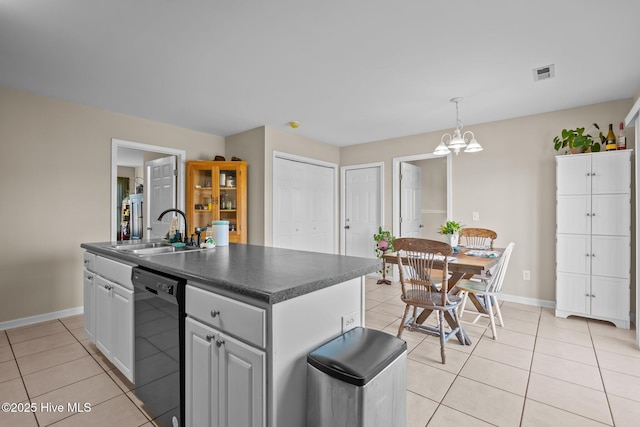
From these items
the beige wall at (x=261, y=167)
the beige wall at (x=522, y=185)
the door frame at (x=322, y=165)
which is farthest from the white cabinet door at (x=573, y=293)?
the beige wall at (x=261, y=167)

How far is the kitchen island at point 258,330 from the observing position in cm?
110

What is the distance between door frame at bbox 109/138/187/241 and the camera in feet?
12.3

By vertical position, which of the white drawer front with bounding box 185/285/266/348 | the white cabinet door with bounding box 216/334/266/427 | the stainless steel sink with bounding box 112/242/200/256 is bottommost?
the white cabinet door with bounding box 216/334/266/427

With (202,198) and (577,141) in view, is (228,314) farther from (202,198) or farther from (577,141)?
(577,141)

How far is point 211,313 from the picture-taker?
129cm

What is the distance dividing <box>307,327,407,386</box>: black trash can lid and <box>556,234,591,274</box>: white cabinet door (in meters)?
3.12

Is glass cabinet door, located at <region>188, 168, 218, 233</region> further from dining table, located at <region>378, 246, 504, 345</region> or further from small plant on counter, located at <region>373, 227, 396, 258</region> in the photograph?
dining table, located at <region>378, 246, 504, 345</region>

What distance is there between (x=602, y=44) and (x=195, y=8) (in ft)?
9.43

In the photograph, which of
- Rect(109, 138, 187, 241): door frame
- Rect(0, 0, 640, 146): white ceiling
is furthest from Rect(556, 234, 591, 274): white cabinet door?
Rect(109, 138, 187, 241): door frame

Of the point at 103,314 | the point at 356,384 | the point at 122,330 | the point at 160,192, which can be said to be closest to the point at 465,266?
the point at 356,384

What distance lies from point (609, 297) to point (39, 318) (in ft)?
19.5

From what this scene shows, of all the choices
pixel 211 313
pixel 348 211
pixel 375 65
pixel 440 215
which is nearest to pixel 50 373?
pixel 211 313

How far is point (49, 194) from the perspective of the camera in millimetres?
3322

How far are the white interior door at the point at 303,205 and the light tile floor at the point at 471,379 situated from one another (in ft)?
7.03
